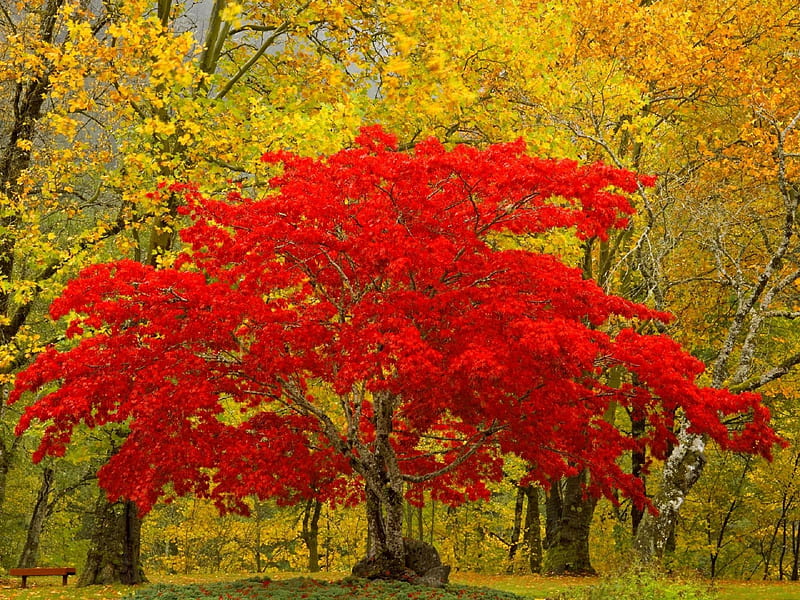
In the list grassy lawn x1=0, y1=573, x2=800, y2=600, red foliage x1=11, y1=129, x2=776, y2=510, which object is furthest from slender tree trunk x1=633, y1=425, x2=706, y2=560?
red foliage x1=11, y1=129, x2=776, y2=510

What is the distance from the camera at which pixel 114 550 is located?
658 inches

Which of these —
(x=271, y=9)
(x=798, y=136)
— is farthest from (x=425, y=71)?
(x=798, y=136)

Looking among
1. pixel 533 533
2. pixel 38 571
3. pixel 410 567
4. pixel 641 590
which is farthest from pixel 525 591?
pixel 533 533

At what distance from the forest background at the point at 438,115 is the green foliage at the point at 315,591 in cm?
430

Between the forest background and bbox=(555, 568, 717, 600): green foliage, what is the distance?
9.43 ft

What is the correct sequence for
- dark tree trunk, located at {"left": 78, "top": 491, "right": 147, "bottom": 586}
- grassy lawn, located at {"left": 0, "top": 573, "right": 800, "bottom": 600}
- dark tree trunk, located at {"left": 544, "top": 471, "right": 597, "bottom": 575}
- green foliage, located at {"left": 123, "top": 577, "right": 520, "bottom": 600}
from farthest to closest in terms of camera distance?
dark tree trunk, located at {"left": 544, "top": 471, "right": 597, "bottom": 575} → dark tree trunk, located at {"left": 78, "top": 491, "right": 147, "bottom": 586} → grassy lawn, located at {"left": 0, "top": 573, "right": 800, "bottom": 600} → green foliage, located at {"left": 123, "top": 577, "right": 520, "bottom": 600}

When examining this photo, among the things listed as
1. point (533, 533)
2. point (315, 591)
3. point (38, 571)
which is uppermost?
point (533, 533)

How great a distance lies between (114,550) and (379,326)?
10.6 m

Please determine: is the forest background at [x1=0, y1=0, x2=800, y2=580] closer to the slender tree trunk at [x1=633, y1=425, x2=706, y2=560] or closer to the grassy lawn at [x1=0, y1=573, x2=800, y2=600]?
the slender tree trunk at [x1=633, y1=425, x2=706, y2=560]

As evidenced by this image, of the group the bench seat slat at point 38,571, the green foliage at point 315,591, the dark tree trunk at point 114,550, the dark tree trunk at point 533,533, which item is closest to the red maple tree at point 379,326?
the green foliage at point 315,591

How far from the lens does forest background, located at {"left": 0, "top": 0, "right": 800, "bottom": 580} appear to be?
14.0 metres

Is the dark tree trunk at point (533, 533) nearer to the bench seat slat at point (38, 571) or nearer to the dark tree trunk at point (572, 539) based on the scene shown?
the dark tree trunk at point (572, 539)

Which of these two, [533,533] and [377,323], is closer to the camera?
[377,323]

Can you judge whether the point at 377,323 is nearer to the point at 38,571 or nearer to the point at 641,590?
the point at 641,590
